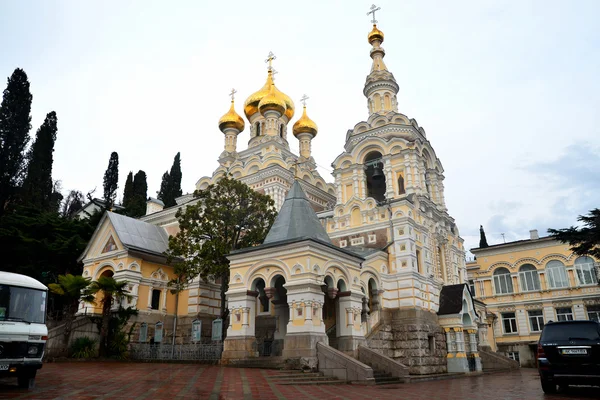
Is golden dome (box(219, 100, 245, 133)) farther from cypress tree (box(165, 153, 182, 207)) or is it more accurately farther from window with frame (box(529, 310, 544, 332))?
window with frame (box(529, 310, 544, 332))

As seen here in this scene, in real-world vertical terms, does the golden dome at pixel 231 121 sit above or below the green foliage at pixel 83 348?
above

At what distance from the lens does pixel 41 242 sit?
25484 mm

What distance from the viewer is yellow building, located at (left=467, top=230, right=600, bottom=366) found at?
31984 mm

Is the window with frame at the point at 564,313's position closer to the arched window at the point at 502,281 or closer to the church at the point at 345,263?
the arched window at the point at 502,281

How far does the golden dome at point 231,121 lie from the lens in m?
36.1

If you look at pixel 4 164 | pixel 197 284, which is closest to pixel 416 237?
pixel 197 284

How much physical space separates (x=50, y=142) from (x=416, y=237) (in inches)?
1281

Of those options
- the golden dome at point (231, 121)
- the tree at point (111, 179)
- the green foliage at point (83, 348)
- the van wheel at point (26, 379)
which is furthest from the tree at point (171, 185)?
the van wheel at point (26, 379)

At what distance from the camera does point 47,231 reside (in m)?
27.1

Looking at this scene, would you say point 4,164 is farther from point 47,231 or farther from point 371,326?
point 371,326

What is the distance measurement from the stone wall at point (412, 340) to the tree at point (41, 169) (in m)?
27.6

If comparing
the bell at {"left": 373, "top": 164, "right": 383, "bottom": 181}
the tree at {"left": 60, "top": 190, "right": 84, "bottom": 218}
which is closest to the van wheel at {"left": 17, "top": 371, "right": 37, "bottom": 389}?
the bell at {"left": 373, "top": 164, "right": 383, "bottom": 181}

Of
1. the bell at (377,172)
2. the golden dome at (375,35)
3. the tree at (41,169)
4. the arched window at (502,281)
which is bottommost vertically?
the arched window at (502,281)

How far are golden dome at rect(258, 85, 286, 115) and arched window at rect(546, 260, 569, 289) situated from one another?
2292 cm
